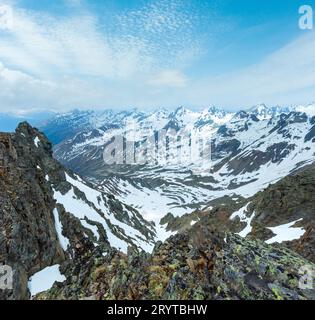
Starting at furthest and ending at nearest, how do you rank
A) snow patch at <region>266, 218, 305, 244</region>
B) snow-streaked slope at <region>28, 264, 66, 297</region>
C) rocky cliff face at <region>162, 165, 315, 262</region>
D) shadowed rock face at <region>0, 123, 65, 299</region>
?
1. rocky cliff face at <region>162, 165, 315, 262</region>
2. snow patch at <region>266, 218, 305, 244</region>
3. snow-streaked slope at <region>28, 264, 66, 297</region>
4. shadowed rock face at <region>0, 123, 65, 299</region>

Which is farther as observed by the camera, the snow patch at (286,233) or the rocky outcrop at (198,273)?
the snow patch at (286,233)

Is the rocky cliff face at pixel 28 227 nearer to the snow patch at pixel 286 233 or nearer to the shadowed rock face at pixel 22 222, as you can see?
the shadowed rock face at pixel 22 222

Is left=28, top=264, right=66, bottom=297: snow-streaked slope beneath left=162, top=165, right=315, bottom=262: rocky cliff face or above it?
beneath

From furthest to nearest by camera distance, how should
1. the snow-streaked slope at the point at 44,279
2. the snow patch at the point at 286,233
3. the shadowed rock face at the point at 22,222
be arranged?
the snow patch at the point at 286,233 < the snow-streaked slope at the point at 44,279 < the shadowed rock face at the point at 22,222

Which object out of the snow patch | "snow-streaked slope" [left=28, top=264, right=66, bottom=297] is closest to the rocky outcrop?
"snow-streaked slope" [left=28, top=264, right=66, bottom=297]

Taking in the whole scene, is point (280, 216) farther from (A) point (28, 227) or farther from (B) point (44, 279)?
(A) point (28, 227)

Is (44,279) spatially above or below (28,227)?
below

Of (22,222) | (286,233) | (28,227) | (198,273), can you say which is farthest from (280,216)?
(198,273)

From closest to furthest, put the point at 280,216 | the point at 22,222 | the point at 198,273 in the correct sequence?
the point at 198,273, the point at 22,222, the point at 280,216

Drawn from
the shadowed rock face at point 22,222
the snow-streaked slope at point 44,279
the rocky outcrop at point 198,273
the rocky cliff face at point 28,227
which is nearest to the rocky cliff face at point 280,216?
the rocky outcrop at point 198,273

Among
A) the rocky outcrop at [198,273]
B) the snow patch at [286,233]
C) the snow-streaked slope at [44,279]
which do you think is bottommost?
the snow-streaked slope at [44,279]

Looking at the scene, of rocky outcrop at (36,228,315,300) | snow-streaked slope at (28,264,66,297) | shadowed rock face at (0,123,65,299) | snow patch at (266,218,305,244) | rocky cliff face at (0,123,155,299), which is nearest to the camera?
rocky outcrop at (36,228,315,300)

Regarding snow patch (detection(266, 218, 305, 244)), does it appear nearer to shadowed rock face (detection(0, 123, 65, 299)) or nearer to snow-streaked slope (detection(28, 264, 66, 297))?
snow-streaked slope (detection(28, 264, 66, 297))
